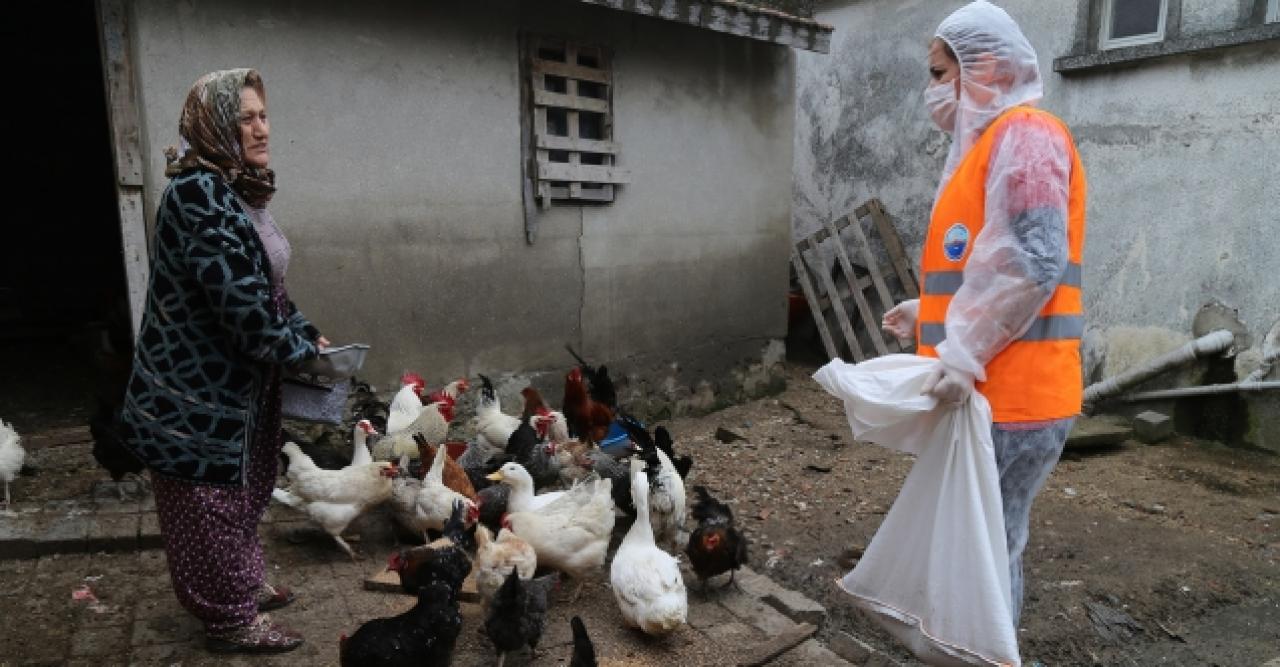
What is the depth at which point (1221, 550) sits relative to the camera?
4695mm

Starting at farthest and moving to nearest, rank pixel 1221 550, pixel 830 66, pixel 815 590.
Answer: pixel 830 66 → pixel 1221 550 → pixel 815 590

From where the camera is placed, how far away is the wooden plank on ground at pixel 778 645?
319 centimetres

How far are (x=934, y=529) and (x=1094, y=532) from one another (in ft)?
10.4

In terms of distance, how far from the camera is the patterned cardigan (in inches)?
97.7

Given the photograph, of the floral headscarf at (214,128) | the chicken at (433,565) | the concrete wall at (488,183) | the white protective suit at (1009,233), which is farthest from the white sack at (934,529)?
the concrete wall at (488,183)

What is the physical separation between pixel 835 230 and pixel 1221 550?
5375mm

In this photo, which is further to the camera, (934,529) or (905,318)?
(905,318)

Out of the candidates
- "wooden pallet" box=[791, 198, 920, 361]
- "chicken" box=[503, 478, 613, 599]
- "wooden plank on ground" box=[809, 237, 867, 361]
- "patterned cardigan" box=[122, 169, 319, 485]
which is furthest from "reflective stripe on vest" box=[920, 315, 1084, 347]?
"wooden plank on ground" box=[809, 237, 867, 361]

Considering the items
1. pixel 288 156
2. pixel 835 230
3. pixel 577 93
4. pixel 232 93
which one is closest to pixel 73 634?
pixel 232 93

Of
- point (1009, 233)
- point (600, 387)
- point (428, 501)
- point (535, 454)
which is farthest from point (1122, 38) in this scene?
point (428, 501)

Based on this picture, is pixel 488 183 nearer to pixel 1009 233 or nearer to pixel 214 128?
pixel 214 128

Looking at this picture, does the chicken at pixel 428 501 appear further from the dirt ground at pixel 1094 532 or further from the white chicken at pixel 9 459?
the white chicken at pixel 9 459

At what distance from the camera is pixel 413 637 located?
2.72 metres

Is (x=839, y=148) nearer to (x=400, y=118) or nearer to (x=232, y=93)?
(x=400, y=118)
